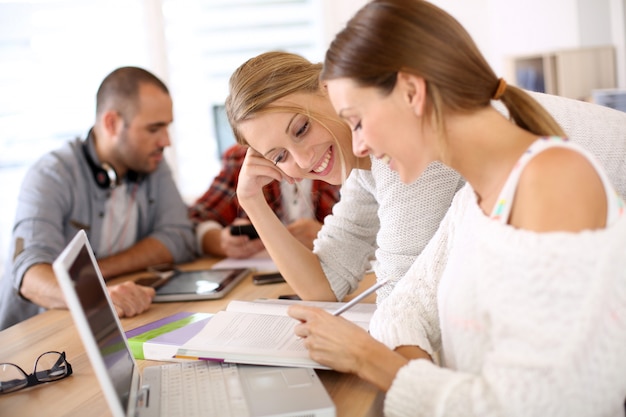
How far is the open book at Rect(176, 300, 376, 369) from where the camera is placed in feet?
3.87

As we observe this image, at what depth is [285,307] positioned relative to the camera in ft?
5.07

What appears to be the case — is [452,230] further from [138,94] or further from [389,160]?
[138,94]

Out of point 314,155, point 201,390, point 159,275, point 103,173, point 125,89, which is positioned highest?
point 125,89

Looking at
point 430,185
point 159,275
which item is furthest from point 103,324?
point 159,275

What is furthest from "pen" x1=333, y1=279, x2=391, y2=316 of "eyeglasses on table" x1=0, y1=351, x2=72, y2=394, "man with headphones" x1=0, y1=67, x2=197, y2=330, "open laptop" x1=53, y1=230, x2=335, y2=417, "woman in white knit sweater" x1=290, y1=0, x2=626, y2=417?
"man with headphones" x1=0, y1=67, x2=197, y2=330

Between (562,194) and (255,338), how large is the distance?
0.65m

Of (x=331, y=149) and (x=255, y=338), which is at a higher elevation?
(x=331, y=149)

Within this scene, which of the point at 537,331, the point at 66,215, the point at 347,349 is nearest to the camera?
the point at 537,331

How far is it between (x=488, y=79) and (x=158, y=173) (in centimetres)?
183

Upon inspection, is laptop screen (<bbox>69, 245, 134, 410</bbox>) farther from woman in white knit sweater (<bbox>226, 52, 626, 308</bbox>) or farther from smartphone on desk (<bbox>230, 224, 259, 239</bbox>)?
smartphone on desk (<bbox>230, 224, 259, 239</bbox>)

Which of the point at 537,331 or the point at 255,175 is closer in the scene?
the point at 537,331

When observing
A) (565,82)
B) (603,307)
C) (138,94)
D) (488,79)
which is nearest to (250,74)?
(488,79)

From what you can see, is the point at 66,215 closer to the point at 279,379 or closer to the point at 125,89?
the point at 125,89

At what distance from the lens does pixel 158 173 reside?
8.68 ft
